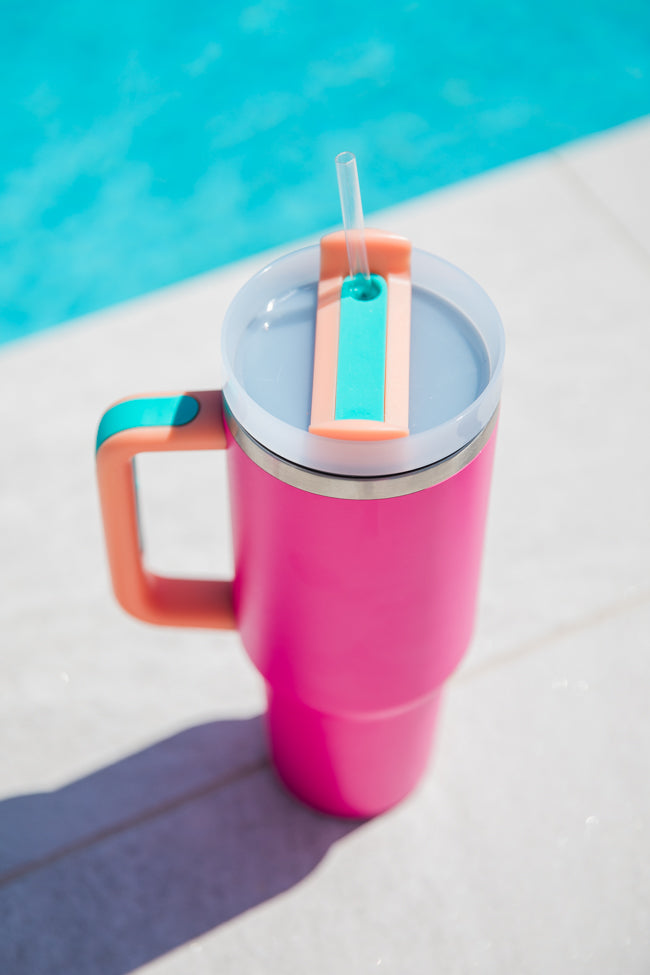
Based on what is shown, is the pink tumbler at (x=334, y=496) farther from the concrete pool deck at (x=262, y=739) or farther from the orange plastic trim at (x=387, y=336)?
the concrete pool deck at (x=262, y=739)

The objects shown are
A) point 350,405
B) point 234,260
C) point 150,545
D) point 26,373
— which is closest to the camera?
point 350,405

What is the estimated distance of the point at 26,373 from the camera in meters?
1.33

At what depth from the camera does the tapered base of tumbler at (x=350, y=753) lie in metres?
0.88

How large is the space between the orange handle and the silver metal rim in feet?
0.18

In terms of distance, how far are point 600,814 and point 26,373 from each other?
0.87 meters

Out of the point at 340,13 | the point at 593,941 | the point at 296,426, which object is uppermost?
the point at 296,426

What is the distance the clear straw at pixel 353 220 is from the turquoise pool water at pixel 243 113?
1.11m

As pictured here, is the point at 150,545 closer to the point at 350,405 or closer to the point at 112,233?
the point at 350,405

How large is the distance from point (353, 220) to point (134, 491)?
0.25 meters

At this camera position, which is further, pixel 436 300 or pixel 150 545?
pixel 150 545

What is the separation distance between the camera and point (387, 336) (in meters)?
0.67

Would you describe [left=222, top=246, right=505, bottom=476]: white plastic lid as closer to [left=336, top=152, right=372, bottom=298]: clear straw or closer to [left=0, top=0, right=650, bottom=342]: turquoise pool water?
[left=336, top=152, right=372, bottom=298]: clear straw

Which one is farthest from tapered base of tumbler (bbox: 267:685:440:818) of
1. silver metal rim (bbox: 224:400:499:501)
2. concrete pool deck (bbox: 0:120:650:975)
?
silver metal rim (bbox: 224:400:499:501)

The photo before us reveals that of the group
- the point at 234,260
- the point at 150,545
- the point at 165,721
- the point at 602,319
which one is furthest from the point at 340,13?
the point at 165,721
